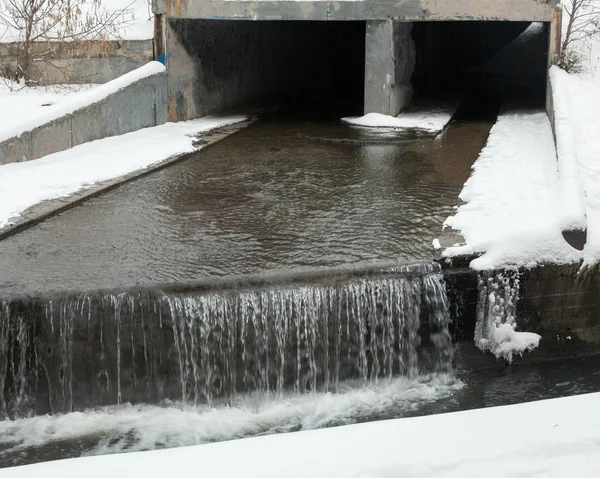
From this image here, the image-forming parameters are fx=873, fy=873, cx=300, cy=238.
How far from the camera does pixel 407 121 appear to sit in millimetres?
13461

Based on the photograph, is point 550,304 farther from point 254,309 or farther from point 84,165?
point 84,165

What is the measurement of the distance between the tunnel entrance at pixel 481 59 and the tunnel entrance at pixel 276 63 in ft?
5.31

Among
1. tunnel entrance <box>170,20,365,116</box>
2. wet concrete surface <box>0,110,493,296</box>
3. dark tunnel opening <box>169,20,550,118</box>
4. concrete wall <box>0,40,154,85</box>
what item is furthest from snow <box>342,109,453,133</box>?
concrete wall <box>0,40,154,85</box>

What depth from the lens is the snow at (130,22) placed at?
13.8 m

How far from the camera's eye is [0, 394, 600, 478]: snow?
3.65 m

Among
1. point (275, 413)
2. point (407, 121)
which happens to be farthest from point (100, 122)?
point (275, 413)

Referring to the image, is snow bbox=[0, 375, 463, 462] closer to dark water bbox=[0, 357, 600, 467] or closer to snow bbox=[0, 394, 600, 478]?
dark water bbox=[0, 357, 600, 467]

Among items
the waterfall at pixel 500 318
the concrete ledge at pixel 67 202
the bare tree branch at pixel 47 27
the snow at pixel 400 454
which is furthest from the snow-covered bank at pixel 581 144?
the bare tree branch at pixel 47 27

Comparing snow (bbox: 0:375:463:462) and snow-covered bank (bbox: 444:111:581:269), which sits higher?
snow-covered bank (bbox: 444:111:581:269)

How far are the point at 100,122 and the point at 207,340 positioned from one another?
5.56 m

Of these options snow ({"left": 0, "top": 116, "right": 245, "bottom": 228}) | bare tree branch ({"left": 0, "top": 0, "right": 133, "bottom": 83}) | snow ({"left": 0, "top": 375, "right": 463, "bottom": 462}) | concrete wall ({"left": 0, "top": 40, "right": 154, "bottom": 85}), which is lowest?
snow ({"left": 0, "top": 375, "right": 463, "bottom": 462})

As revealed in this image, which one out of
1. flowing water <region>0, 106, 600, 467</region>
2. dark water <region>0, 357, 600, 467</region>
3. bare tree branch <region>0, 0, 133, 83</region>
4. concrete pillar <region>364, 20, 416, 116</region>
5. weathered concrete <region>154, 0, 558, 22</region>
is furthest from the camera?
bare tree branch <region>0, 0, 133, 83</region>

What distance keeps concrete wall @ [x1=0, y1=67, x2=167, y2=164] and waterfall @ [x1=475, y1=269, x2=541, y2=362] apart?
553 centimetres

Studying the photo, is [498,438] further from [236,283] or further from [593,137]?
[593,137]
